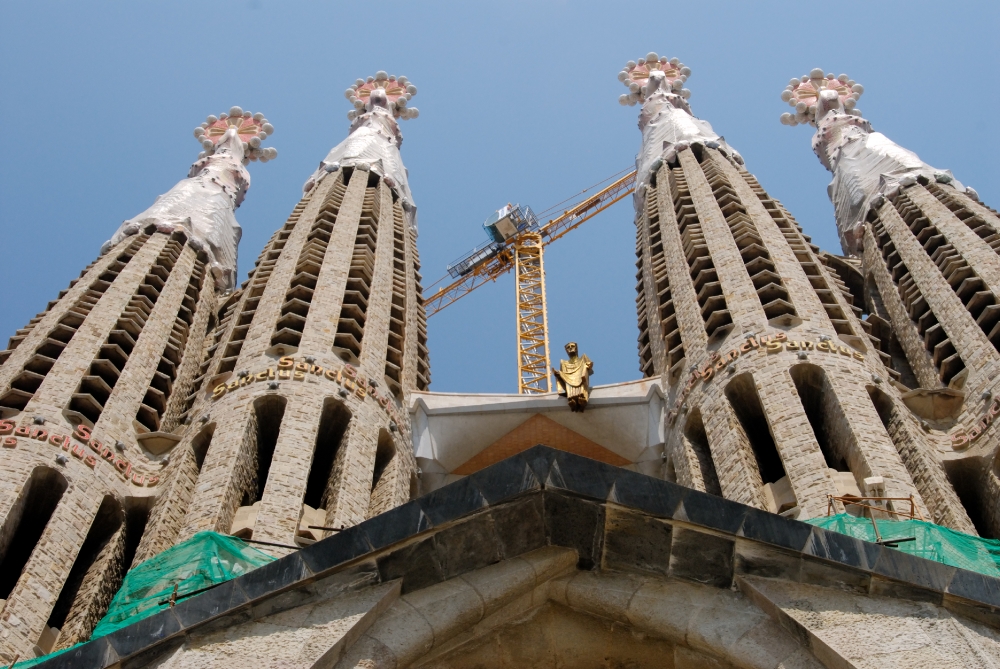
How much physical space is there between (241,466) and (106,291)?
883cm

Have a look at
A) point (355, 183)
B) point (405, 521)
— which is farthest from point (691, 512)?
point (355, 183)

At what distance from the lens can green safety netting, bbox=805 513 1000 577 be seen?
14367 mm

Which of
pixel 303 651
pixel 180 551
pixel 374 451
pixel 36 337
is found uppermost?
pixel 36 337

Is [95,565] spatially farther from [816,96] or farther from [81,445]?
[816,96]

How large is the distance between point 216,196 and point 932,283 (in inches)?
750

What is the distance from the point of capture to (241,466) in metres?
24.1

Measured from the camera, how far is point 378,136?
46844 millimetres

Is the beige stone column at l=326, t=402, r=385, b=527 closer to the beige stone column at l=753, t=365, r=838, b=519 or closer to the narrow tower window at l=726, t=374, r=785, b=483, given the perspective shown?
the narrow tower window at l=726, t=374, r=785, b=483

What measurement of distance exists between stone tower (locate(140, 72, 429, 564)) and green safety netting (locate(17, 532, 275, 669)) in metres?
1.84

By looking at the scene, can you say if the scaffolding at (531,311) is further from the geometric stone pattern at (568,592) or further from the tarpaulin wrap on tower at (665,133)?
the geometric stone pattern at (568,592)

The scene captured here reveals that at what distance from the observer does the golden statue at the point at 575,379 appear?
96.7ft

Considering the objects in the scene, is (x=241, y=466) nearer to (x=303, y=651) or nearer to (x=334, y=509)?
(x=334, y=509)

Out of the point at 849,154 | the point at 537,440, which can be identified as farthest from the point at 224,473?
the point at 849,154

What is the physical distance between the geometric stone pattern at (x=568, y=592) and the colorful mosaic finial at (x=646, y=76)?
38.0 metres
